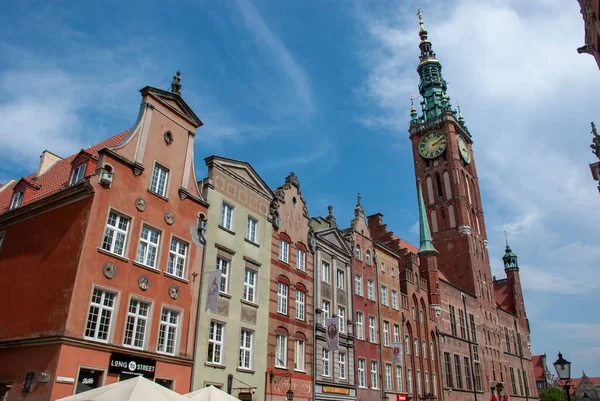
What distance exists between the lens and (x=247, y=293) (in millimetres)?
23953

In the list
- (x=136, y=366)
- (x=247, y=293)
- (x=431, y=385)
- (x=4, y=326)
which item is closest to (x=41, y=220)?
(x=4, y=326)

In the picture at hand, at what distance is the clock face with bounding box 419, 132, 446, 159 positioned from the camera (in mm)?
68750

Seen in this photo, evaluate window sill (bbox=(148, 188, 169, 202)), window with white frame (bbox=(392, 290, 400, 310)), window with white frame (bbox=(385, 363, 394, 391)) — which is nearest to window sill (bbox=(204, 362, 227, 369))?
window sill (bbox=(148, 188, 169, 202))

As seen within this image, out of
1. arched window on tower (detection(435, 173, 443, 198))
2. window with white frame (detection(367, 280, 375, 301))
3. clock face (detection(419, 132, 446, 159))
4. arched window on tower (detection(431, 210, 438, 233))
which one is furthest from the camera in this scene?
clock face (detection(419, 132, 446, 159))

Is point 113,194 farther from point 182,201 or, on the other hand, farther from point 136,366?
point 136,366

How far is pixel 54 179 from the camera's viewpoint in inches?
883

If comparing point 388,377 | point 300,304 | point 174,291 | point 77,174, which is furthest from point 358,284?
point 77,174

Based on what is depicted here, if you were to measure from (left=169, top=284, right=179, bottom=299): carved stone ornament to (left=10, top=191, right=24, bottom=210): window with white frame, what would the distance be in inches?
318

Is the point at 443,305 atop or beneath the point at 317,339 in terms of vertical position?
atop

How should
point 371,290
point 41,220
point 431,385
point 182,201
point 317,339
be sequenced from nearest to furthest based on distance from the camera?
point 41,220
point 182,201
point 317,339
point 371,290
point 431,385

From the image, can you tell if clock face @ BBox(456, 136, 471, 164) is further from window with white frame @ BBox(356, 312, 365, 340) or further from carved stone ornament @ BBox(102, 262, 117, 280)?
carved stone ornament @ BBox(102, 262, 117, 280)

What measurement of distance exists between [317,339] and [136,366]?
40.4ft

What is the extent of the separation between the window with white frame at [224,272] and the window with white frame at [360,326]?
40.1ft

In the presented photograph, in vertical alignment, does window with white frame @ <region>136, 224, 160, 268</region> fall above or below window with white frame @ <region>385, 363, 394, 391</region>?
above
